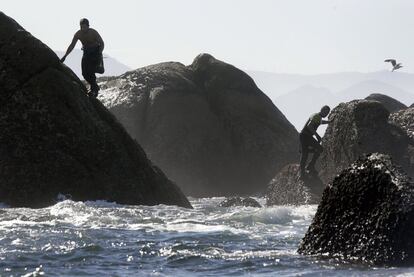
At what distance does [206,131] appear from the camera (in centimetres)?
3431

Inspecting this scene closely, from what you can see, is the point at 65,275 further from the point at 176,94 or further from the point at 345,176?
the point at 176,94

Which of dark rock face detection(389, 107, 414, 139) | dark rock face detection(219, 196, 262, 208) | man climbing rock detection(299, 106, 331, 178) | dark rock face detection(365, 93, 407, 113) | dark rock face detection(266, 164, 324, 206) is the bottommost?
dark rock face detection(219, 196, 262, 208)

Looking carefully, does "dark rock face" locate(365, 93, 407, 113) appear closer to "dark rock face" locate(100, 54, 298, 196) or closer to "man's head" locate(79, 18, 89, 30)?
→ "dark rock face" locate(100, 54, 298, 196)

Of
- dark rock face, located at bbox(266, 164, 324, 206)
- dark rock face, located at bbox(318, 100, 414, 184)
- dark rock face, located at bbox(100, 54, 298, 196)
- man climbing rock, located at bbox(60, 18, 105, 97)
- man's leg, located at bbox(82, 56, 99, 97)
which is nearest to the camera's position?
man climbing rock, located at bbox(60, 18, 105, 97)

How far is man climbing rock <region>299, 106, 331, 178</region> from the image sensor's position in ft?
79.3

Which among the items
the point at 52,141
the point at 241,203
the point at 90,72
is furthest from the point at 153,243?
the point at 241,203

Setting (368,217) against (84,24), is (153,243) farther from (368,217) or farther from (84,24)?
(84,24)

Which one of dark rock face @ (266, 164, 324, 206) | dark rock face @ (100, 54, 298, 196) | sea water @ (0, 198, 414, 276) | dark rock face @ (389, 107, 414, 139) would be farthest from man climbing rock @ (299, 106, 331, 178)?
dark rock face @ (100, 54, 298, 196)

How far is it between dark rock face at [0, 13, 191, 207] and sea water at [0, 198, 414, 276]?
2.12ft

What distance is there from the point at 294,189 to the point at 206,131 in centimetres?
1010

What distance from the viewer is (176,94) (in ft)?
116

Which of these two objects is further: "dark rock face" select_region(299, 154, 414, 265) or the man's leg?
the man's leg

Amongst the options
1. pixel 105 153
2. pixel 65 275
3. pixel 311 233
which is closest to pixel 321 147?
pixel 105 153

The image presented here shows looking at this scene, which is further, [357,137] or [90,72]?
[357,137]
